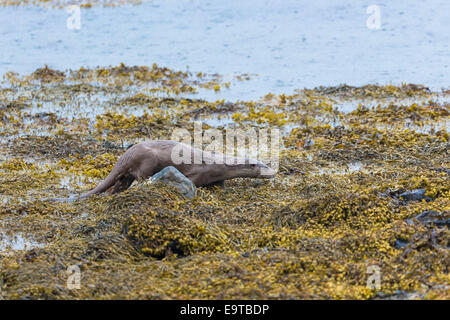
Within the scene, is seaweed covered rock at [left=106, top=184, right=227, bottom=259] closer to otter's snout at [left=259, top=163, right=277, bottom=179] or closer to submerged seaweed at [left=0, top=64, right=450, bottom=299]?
submerged seaweed at [left=0, top=64, right=450, bottom=299]

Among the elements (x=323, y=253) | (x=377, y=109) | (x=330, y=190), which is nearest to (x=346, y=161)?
(x=330, y=190)

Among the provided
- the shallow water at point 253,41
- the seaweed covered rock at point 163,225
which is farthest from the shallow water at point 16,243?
the shallow water at point 253,41

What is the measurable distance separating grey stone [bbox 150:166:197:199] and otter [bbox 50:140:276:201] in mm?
424

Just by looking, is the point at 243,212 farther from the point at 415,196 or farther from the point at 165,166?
the point at 415,196

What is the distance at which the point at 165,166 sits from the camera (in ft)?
27.8

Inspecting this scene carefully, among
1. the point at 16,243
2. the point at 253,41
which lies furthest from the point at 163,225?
the point at 253,41

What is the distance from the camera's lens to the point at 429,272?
19.3ft

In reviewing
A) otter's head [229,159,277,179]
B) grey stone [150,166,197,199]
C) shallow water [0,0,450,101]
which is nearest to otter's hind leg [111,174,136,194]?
grey stone [150,166,197,199]

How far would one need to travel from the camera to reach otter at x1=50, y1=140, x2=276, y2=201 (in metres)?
8.45

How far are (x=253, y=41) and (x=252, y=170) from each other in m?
11.9

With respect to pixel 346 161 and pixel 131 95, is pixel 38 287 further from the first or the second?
pixel 131 95

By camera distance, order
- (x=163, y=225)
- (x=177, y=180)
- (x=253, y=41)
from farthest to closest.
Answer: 1. (x=253, y=41)
2. (x=177, y=180)
3. (x=163, y=225)

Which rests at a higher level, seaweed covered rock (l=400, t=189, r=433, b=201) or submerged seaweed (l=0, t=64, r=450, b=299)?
seaweed covered rock (l=400, t=189, r=433, b=201)
